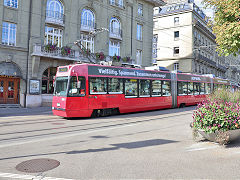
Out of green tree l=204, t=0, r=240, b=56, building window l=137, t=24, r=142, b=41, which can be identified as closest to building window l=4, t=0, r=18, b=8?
building window l=137, t=24, r=142, b=41

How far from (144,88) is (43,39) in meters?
12.1

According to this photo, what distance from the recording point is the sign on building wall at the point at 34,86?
20.0 metres

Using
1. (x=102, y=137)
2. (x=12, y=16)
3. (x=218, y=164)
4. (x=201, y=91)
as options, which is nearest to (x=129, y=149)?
(x=102, y=137)

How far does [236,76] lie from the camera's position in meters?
80.2

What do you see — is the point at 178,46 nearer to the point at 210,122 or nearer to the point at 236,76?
the point at 210,122

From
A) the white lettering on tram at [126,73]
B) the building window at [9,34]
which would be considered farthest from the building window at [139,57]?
the building window at [9,34]

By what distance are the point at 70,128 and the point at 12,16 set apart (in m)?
15.2

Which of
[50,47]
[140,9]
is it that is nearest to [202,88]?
[50,47]

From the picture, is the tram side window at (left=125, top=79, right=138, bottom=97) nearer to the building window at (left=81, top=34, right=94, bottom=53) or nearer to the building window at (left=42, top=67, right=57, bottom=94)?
the building window at (left=42, top=67, right=57, bottom=94)

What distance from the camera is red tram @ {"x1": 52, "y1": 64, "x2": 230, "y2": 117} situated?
445 inches

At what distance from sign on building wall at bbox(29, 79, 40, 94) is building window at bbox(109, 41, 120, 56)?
32.9 ft

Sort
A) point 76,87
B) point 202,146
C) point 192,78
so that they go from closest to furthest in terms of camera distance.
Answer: point 202,146, point 76,87, point 192,78

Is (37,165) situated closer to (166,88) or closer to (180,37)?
(166,88)

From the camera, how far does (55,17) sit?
2195 cm
